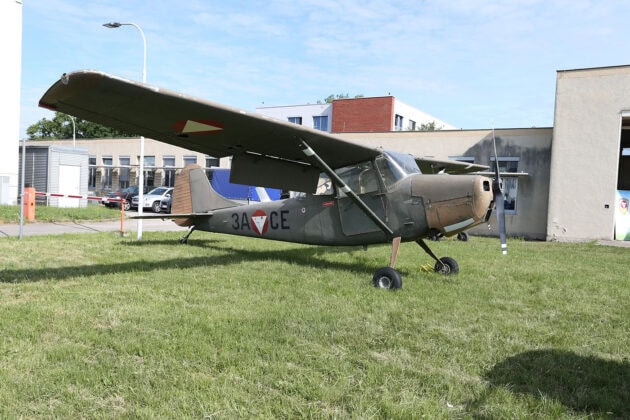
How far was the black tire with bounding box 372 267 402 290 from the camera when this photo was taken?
7230 mm

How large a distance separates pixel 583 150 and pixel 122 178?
118 feet

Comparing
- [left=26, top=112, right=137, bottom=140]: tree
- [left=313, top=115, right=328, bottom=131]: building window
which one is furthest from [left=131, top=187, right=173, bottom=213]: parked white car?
[left=26, top=112, right=137, bottom=140]: tree

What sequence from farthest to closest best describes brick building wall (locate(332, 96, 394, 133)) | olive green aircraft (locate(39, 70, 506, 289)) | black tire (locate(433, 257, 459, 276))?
brick building wall (locate(332, 96, 394, 133))
black tire (locate(433, 257, 459, 276))
olive green aircraft (locate(39, 70, 506, 289))

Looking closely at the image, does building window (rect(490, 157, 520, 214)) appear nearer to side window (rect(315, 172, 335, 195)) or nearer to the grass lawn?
side window (rect(315, 172, 335, 195))

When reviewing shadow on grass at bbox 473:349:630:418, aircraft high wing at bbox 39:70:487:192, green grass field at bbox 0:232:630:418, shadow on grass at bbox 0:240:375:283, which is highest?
aircraft high wing at bbox 39:70:487:192

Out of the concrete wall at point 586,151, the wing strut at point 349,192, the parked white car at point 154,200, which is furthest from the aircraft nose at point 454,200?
the parked white car at point 154,200

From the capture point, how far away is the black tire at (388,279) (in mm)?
7230

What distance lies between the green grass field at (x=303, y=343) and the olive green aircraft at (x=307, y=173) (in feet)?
3.22

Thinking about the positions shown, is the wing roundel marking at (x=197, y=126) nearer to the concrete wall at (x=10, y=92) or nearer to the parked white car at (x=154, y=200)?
the concrete wall at (x=10, y=92)

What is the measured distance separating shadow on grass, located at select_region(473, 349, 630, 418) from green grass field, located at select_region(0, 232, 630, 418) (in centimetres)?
2

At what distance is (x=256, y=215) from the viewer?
10.5 m

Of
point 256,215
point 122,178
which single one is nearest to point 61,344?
point 256,215

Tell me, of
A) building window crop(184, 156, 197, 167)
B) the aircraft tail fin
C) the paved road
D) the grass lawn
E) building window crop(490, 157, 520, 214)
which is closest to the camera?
the aircraft tail fin

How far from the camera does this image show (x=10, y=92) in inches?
982
